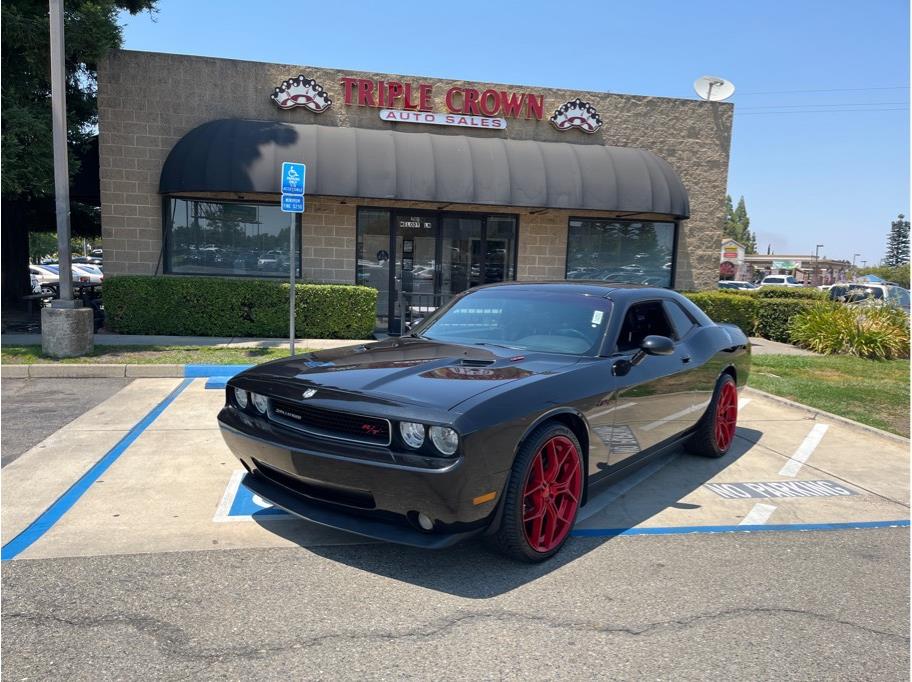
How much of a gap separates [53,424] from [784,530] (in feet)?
20.7

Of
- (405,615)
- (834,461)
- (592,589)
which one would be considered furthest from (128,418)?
(834,461)

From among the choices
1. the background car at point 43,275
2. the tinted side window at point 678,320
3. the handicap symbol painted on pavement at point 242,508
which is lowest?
the handicap symbol painted on pavement at point 242,508

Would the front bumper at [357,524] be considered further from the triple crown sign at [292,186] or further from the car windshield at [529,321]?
the triple crown sign at [292,186]

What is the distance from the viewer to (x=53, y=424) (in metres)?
6.25

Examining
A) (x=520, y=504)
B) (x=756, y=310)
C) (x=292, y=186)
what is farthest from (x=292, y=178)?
(x=756, y=310)

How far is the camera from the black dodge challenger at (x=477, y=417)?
3.10 meters

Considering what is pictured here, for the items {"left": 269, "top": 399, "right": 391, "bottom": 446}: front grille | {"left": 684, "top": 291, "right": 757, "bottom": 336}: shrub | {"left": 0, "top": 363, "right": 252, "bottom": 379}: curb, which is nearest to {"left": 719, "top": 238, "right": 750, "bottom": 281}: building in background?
{"left": 684, "top": 291, "right": 757, "bottom": 336}: shrub

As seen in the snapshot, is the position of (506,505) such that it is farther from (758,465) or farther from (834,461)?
(834,461)

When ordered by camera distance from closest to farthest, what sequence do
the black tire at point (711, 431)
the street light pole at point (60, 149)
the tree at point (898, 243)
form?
the black tire at point (711, 431), the street light pole at point (60, 149), the tree at point (898, 243)

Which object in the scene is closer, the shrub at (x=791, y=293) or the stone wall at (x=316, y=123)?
the stone wall at (x=316, y=123)

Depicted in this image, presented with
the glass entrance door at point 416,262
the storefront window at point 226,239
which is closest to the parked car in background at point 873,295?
the glass entrance door at point 416,262

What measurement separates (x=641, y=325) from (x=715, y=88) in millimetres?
12881

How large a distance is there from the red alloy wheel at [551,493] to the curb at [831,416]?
4.00 metres

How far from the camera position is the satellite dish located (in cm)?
1528
